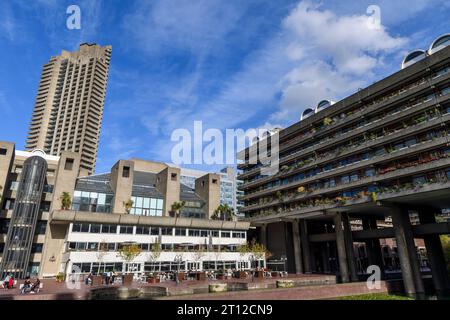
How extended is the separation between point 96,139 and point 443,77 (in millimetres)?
126891

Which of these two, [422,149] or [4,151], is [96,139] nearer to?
[4,151]

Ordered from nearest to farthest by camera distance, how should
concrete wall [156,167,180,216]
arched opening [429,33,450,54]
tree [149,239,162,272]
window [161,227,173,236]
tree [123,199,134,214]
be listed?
arched opening [429,33,450,54], tree [149,239,162,272], tree [123,199,134,214], window [161,227,173,236], concrete wall [156,167,180,216]

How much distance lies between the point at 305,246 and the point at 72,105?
117 m

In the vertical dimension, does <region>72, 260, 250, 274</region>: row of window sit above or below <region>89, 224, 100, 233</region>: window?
below

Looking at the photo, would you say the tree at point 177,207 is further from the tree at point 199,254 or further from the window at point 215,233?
the tree at point 199,254

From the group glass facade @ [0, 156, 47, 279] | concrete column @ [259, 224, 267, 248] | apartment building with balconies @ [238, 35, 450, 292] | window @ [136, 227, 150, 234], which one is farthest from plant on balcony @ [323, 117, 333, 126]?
glass facade @ [0, 156, 47, 279]

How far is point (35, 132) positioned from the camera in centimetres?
13012

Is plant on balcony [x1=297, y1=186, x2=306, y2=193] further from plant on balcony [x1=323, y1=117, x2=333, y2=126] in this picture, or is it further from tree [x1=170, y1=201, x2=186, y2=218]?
tree [x1=170, y1=201, x2=186, y2=218]

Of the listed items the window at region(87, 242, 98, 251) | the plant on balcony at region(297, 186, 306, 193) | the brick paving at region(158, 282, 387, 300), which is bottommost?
the brick paving at region(158, 282, 387, 300)

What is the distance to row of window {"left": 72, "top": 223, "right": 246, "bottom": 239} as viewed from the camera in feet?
157

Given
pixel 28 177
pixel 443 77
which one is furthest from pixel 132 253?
pixel 443 77

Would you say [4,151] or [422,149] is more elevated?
[4,151]

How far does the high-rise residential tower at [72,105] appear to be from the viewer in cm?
12638

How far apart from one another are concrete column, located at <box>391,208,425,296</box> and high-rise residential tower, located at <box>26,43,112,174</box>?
115 metres
